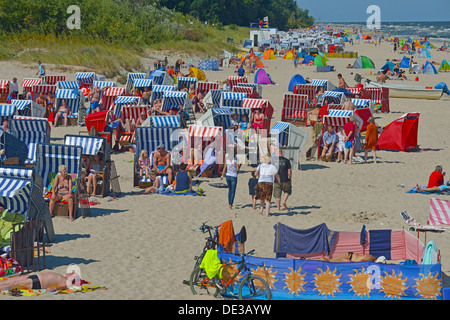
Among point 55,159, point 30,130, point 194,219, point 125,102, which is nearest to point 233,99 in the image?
point 125,102

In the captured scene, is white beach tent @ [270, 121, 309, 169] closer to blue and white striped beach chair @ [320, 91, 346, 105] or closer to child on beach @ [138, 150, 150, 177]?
child on beach @ [138, 150, 150, 177]

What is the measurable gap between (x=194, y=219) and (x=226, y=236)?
3.01 metres

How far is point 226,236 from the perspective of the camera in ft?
30.7

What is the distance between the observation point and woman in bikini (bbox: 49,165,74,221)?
12.1 m

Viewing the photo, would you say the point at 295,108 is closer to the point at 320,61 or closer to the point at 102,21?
the point at 320,61

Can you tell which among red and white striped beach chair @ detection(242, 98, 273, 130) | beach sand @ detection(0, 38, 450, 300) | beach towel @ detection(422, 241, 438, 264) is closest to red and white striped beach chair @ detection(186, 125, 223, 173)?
beach sand @ detection(0, 38, 450, 300)

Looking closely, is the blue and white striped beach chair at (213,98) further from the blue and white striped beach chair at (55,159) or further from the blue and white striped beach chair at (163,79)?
the blue and white striped beach chair at (55,159)

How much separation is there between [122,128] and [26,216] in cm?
856

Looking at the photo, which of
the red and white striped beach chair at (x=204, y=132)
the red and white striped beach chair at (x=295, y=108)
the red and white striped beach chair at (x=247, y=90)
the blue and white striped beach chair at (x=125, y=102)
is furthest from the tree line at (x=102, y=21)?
the red and white striped beach chair at (x=204, y=132)

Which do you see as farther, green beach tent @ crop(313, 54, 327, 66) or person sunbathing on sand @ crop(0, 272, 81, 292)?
green beach tent @ crop(313, 54, 327, 66)

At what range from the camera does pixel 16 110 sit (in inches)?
745

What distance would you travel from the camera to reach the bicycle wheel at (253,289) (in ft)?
27.2

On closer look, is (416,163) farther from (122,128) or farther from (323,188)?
(122,128)

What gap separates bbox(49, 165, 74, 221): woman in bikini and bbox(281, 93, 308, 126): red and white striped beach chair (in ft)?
40.0
